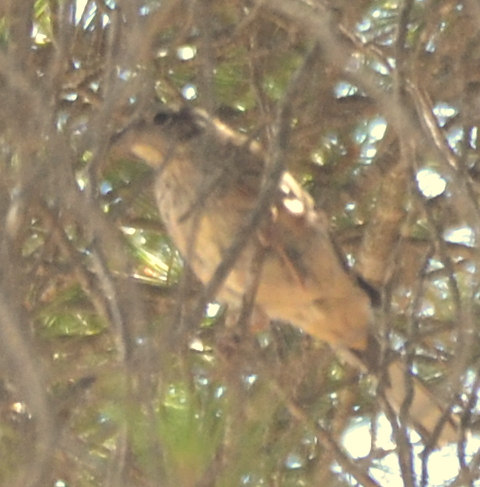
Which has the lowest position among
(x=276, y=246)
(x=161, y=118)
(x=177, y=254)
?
(x=276, y=246)

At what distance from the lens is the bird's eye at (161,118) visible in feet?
7.93

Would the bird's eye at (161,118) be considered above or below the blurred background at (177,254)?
above

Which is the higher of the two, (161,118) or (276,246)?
(161,118)

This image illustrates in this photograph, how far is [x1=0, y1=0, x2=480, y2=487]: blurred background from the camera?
1.26m

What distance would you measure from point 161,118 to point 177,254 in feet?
1.11

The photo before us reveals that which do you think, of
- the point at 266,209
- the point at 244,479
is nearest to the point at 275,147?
the point at 266,209

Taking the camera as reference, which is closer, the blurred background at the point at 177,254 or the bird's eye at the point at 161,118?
the blurred background at the point at 177,254

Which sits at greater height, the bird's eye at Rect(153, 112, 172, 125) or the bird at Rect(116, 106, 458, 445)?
the bird's eye at Rect(153, 112, 172, 125)

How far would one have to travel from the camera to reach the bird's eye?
2418mm

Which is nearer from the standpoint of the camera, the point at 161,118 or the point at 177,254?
the point at 161,118

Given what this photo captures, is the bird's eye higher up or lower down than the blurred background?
higher up

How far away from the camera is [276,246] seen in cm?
235

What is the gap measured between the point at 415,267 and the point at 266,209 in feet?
3.59

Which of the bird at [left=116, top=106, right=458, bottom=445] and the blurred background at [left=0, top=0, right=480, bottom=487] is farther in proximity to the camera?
the bird at [left=116, top=106, right=458, bottom=445]
